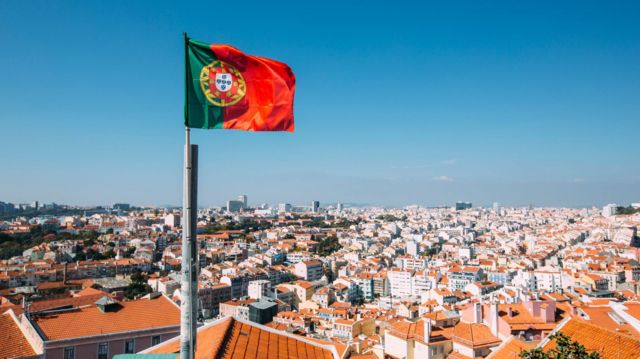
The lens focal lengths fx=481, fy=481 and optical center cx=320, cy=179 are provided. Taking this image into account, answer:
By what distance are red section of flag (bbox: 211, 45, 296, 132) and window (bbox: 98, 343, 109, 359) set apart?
977 cm

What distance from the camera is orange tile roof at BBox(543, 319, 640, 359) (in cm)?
682

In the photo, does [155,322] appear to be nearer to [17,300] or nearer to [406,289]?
[17,300]

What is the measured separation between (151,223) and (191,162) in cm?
10251

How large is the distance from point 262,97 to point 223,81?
356 millimetres

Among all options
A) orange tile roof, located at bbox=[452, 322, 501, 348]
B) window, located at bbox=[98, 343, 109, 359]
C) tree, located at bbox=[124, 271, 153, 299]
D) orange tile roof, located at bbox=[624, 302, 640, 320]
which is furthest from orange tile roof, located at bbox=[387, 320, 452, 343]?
tree, located at bbox=[124, 271, 153, 299]

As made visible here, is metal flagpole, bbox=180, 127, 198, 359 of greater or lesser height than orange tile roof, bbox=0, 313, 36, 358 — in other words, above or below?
above

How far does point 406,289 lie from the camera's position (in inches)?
1877

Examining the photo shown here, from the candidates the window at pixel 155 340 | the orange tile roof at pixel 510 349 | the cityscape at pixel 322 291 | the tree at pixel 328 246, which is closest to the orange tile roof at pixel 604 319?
the cityscape at pixel 322 291

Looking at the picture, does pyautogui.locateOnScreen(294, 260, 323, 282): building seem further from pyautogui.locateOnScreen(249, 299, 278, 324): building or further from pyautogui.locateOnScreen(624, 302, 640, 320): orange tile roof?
pyautogui.locateOnScreen(624, 302, 640, 320): orange tile roof

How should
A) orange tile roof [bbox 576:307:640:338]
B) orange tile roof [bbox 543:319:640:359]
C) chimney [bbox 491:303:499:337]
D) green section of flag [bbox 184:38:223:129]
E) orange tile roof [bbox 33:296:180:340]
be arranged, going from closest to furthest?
green section of flag [bbox 184:38:223:129]
orange tile roof [bbox 543:319:640:359]
orange tile roof [bbox 576:307:640:338]
orange tile roof [bbox 33:296:180:340]
chimney [bbox 491:303:499:337]

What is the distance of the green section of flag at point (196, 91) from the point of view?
3.91m

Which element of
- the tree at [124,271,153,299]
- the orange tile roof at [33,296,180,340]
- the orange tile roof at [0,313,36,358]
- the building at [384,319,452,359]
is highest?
the orange tile roof at [33,296,180,340]

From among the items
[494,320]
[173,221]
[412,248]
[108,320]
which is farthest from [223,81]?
[173,221]

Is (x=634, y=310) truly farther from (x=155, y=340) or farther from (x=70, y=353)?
(x=70, y=353)
